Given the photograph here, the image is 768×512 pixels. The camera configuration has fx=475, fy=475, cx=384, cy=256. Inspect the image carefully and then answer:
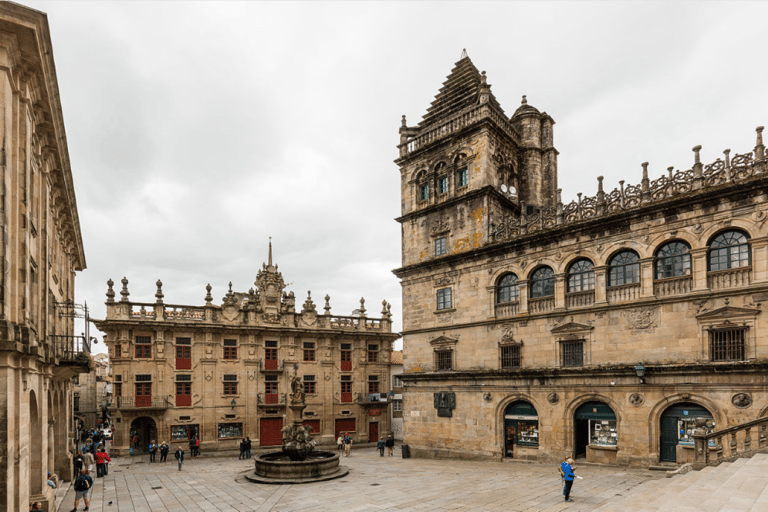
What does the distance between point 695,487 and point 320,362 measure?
3309 cm

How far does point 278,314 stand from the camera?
138 feet

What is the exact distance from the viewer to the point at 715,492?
12.0 metres

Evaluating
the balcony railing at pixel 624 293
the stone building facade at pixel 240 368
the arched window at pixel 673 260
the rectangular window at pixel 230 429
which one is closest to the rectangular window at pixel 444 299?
the balcony railing at pixel 624 293

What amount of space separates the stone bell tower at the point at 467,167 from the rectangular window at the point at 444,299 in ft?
7.40

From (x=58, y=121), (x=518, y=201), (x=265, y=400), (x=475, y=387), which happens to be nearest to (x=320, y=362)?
(x=265, y=400)

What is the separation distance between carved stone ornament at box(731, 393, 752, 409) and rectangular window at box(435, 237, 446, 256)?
636 inches

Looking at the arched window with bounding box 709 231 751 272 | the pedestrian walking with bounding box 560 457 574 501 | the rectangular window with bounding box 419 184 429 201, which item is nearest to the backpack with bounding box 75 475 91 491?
the pedestrian walking with bounding box 560 457 574 501

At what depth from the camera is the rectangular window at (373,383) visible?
147 feet

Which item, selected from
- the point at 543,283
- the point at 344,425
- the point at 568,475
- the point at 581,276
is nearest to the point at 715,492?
the point at 568,475

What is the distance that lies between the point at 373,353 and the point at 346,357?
2.91 m

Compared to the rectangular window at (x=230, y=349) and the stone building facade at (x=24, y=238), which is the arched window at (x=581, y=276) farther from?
the rectangular window at (x=230, y=349)

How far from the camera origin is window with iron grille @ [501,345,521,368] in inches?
995

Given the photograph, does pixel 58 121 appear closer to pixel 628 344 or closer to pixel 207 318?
pixel 628 344

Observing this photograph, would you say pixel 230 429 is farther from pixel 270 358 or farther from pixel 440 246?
pixel 440 246
